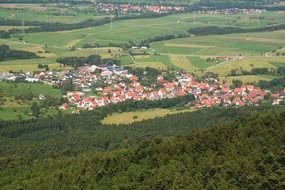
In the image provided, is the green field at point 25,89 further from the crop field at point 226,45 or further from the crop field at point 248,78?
the crop field at point 226,45

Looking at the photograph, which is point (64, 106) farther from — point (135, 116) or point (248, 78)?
point (248, 78)

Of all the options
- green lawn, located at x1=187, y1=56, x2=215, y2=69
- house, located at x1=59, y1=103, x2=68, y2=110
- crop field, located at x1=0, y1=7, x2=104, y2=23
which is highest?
crop field, located at x1=0, y1=7, x2=104, y2=23

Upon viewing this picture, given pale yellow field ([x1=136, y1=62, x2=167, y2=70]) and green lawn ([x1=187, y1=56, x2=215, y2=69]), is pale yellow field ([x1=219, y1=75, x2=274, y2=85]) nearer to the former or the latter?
green lawn ([x1=187, y1=56, x2=215, y2=69])

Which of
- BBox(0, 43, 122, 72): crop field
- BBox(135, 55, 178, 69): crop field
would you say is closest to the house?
BBox(0, 43, 122, 72): crop field

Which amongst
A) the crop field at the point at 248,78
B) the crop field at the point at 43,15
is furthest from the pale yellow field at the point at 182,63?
the crop field at the point at 43,15

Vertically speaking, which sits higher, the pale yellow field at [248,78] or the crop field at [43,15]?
the crop field at [43,15]

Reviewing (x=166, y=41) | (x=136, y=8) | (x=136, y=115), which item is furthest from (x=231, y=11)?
(x=136, y=115)
